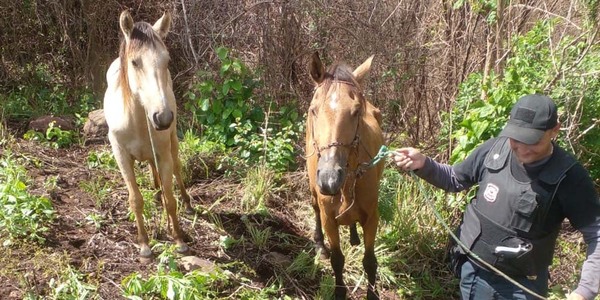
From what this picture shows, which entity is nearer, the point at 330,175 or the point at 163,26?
the point at 330,175

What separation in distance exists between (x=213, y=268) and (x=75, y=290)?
1.02m

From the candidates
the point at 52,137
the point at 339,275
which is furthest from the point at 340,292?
the point at 52,137

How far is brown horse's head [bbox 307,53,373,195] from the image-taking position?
8.96ft

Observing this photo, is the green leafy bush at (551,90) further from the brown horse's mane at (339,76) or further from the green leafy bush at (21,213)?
the green leafy bush at (21,213)

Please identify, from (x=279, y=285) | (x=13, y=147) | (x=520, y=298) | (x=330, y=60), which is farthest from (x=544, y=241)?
(x=13, y=147)

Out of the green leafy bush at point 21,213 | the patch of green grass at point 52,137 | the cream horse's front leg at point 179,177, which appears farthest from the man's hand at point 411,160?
the patch of green grass at point 52,137

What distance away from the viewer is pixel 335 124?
9.36 feet

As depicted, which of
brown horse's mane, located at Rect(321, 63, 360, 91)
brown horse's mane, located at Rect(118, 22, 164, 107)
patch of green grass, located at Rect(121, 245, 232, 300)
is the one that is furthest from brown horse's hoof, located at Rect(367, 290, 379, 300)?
brown horse's mane, located at Rect(118, 22, 164, 107)

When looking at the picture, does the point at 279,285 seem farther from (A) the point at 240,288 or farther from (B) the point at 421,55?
(B) the point at 421,55

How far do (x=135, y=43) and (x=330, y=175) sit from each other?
190 centimetres

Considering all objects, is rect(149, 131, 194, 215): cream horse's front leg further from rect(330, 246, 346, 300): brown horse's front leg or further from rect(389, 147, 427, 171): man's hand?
rect(389, 147, 427, 171): man's hand

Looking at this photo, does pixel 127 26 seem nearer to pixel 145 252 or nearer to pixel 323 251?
pixel 145 252

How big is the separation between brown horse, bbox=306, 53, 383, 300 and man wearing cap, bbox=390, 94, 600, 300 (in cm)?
37

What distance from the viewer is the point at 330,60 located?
646 centimetres
